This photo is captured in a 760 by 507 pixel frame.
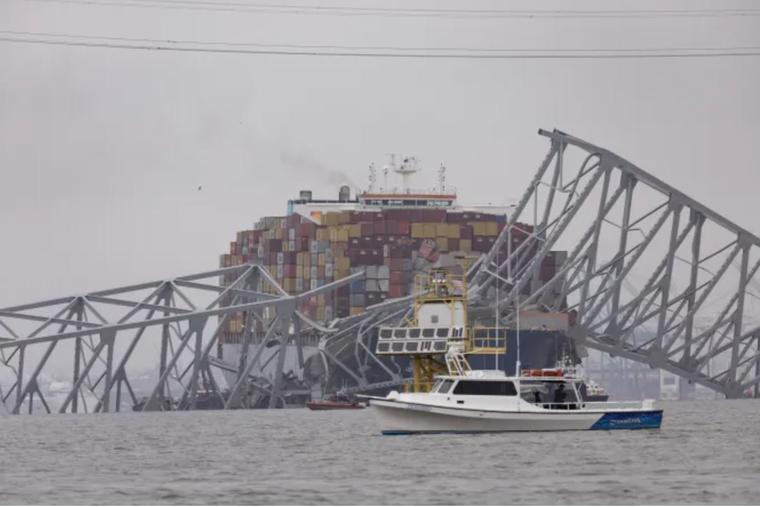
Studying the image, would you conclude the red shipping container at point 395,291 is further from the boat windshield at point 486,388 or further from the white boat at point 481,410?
the boat windshield at point 486,388

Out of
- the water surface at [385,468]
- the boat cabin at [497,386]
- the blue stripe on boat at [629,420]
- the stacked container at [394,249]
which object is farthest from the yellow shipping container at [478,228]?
the boat cabin at [497,386]

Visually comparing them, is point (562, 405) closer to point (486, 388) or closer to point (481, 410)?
point (486, 388)

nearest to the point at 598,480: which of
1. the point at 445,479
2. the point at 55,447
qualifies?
the point at 445,479

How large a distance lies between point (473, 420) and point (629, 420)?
758 cm

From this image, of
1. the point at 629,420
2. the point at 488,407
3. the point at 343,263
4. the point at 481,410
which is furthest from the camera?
the point at 343,263

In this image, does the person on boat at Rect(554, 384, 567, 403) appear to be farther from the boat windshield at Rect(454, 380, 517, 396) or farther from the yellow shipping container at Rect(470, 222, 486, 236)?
the yellow shipping container at Rect(470, 222, 486, 236)

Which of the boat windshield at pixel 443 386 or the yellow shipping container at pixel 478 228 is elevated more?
the yellow shipping container at pixel 478 228

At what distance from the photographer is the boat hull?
245ft

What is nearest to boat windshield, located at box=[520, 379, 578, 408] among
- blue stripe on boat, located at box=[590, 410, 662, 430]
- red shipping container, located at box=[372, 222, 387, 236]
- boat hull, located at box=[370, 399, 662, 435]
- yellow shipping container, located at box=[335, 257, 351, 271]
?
boat hull, located at box=[370, 399, 662, 435]

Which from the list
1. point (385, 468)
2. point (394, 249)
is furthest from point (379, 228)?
point (385, 468)

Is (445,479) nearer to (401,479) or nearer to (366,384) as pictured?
(401,479)

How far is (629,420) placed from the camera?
78.4 metres

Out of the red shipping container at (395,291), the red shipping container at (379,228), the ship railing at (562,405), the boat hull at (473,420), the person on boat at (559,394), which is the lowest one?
the boat hull at (473,420)

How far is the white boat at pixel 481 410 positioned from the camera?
245ft
